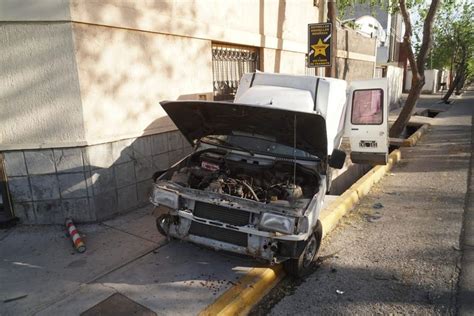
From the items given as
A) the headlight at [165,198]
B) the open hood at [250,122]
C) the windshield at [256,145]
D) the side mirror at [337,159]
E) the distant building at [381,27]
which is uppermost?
the distant building at [381,27]

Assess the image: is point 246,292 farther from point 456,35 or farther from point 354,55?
point 456,35

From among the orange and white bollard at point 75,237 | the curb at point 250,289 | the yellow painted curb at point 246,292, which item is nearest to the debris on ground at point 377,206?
the curb at point 250,289

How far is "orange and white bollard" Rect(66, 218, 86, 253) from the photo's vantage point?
3988 mm

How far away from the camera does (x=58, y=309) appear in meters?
3.00

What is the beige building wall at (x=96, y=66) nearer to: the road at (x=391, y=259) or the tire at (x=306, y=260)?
the tire at (x=306, y=260)

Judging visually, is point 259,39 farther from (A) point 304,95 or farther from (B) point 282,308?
(B) point 282,308

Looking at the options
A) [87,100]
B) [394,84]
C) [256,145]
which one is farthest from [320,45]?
[394,84]

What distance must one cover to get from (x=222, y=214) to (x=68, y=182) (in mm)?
2387

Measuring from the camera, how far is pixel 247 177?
4008 mm

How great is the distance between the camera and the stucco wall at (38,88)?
4.19 m

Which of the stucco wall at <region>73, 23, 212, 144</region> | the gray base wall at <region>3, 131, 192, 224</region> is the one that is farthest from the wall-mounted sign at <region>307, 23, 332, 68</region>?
the gray base wall at <region>3, 131, 192, 224</region>

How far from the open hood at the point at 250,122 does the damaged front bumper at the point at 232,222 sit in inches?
30.1

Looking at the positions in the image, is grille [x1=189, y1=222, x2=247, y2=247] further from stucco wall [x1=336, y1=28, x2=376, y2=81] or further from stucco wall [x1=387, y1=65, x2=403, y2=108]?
stucco wall [x1=387, y1=65, x2=403, y2=108]

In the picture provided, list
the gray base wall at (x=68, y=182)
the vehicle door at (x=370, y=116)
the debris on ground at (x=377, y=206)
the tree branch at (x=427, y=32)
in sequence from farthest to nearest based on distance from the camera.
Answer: the tree branch at (x=427, y=32), the debris on ground at (x=377, y=206), the vehicle door at (x=370, y=116), the gray base wall at (x=68, y=182)
